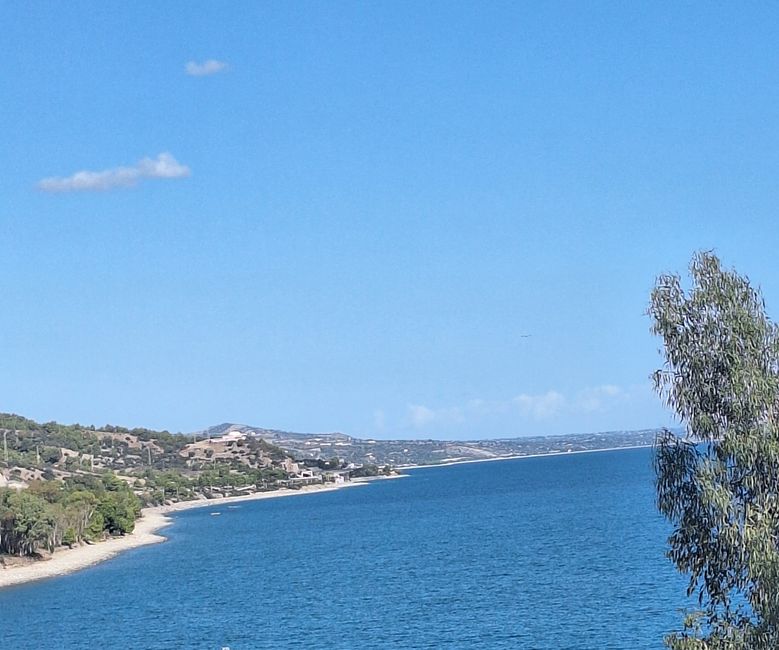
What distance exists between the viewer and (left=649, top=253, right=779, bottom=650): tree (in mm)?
20391

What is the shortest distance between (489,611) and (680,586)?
10.5 meters

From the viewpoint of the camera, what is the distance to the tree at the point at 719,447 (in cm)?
2039

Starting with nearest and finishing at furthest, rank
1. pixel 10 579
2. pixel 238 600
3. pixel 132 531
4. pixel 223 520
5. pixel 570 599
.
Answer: pixel 570 599
pixel 238 600
pixel 10 579
pixel 132 531
pixel 223 520

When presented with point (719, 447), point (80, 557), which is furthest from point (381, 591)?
point (719, 447)

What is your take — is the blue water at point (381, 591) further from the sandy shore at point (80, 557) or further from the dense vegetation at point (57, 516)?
the dense vegetation at point (57, 516)

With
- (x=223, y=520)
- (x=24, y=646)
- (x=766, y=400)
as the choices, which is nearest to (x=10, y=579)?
(x=24, y=646)

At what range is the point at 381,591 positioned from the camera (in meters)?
71.0

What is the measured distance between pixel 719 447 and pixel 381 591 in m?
52.3

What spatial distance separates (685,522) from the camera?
2156 cm

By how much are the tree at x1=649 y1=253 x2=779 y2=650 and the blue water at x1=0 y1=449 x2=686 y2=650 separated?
2764cm

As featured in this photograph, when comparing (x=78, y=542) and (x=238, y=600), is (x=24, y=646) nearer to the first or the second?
(x=238, y=600)

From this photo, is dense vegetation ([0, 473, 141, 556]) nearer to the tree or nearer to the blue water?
the blue water

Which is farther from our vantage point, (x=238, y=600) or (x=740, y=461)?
(x=238, y=600)

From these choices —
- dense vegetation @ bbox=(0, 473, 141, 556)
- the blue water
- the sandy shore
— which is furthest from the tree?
dense vegetation @ bbox=(0, 473, 141, 556)
